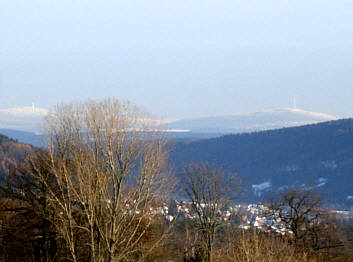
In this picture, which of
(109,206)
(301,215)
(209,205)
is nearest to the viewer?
(109,206)

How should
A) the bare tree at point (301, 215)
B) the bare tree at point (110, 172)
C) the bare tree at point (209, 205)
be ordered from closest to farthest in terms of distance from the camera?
the bare tree at point (110, 172) → the bare tree at point (209, 205) → the bare tree at point (301, 215)

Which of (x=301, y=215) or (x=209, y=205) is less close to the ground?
(x=209, y=205)

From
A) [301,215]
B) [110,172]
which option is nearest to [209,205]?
[301,215]

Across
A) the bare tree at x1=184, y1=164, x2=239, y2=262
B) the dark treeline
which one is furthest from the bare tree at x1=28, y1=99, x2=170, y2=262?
the bare tree at x1=184, y1=164, x2=239, y2=262

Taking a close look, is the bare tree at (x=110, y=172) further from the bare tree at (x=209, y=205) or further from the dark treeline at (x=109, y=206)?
the bare tree at (x=209, y=205)

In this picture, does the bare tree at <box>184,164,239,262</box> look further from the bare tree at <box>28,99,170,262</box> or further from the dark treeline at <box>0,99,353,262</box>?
the bare tree at <box>28,99,170,262</box>

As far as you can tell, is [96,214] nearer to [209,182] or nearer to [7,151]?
[209,182]

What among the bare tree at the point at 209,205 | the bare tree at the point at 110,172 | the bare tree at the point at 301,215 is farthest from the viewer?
the bare tree at the point at 301,215

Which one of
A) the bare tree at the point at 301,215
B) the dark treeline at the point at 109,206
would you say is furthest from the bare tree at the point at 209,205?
the bare tree at the point at 301,215

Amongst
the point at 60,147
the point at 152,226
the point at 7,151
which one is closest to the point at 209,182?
the point at 152,226

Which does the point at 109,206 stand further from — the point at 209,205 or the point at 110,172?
the point at 209,205

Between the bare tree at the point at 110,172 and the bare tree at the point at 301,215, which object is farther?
the bare tree at the point at 301,215

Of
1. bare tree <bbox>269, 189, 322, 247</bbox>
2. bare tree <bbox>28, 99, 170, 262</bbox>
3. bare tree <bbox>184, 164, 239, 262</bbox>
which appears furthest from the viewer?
bare tree <bbox>269, 189, 322, 247</bbox>
